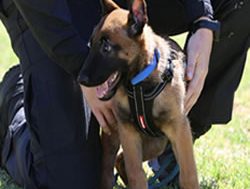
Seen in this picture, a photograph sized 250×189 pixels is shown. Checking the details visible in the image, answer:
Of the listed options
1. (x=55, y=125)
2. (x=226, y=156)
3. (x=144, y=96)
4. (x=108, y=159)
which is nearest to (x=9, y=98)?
(x=55, y=125)

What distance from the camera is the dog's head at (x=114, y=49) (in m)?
2.88

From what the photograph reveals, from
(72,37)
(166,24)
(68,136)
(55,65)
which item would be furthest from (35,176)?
(166,24)

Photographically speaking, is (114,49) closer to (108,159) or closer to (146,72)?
(146,72)

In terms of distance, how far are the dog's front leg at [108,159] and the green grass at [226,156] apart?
562 millimetres

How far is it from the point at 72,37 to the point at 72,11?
0.45m

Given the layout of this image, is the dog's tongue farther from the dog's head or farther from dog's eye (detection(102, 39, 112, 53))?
dog's eye (detection(102, 39, 112, 53))

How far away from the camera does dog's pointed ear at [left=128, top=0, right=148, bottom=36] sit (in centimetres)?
291

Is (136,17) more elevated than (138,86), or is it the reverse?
(136,17)

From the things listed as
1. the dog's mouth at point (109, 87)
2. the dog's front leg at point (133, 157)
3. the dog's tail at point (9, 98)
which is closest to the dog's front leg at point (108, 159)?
the dog's front leg at point (133, 157)

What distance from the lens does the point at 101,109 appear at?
340 centimetres

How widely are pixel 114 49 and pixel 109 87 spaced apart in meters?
0.19

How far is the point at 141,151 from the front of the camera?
343 cm

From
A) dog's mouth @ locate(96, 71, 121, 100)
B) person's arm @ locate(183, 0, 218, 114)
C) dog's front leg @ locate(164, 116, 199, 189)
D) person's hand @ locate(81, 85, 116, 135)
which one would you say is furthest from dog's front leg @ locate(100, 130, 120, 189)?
dog's mouth @ locate(96, 71, 121, 100)

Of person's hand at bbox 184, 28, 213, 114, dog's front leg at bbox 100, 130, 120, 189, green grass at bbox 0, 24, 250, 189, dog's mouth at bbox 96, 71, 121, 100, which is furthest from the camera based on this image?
green grass at bbox 0, 24, 250, 189
